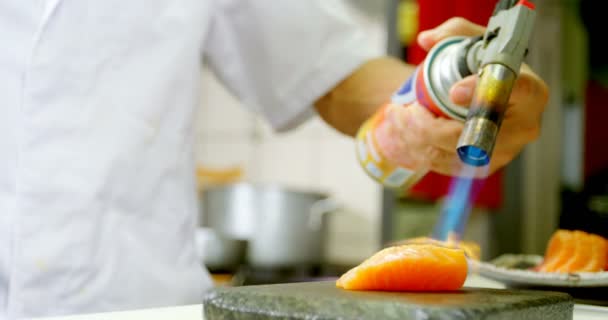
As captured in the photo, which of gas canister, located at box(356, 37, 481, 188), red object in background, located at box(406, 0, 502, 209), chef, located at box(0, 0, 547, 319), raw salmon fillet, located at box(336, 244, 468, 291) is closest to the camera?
raw salmon fillet, located at box(336, 244, 468, 291)

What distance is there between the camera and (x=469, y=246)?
3.35 ft

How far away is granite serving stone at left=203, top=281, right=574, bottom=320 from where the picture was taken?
489 millimetres

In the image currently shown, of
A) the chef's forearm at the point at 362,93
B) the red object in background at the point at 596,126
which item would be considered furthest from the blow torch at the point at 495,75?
the red object in background at the point at 596,126

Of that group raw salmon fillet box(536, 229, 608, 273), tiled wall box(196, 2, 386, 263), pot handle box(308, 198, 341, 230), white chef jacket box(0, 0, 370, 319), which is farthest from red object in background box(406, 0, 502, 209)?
raw salmon fillet box(536, 229, 608, 273)

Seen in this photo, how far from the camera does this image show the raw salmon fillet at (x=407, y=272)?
23.2 inches

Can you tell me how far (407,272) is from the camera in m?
0.59

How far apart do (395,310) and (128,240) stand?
563 mm

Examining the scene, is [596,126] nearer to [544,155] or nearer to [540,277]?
[544,155]

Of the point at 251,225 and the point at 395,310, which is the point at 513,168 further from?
the point at 395,310

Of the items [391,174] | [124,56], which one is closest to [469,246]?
[391,174]

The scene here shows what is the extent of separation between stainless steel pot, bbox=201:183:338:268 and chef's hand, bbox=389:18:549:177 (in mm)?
1595

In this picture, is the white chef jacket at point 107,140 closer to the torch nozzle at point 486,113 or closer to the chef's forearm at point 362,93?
the chef's forearm at point 362,93

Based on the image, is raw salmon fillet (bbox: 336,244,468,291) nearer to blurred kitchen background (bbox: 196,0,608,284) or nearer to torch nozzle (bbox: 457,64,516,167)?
torch nozzle (bbox: 457,64,516,167)

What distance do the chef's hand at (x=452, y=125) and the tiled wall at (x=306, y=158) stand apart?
1.80 meters
